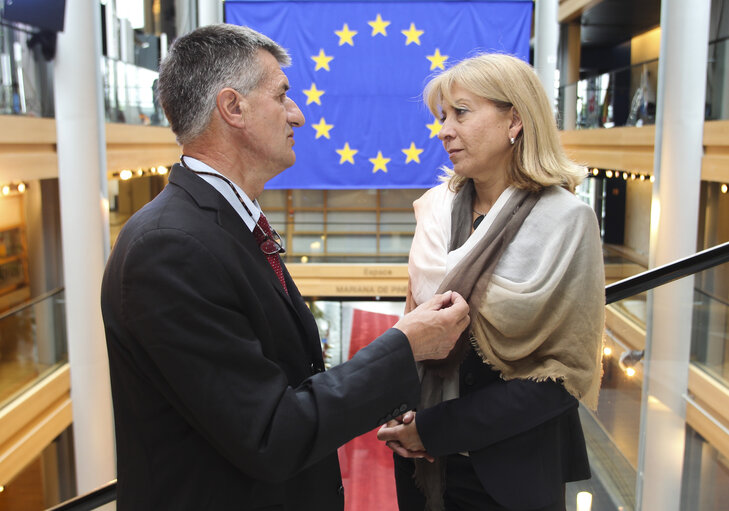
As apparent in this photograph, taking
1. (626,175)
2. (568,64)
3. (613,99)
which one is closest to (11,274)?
(626,175)

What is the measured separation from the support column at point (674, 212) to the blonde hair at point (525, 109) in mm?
4617

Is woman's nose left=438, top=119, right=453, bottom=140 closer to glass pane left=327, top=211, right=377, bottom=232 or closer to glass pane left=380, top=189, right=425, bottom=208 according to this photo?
glass pane left=380, top=189, right=425, bottom=208

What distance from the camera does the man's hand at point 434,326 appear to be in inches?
52.4

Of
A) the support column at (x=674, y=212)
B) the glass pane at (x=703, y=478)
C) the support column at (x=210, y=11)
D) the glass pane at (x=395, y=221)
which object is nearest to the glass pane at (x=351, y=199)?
the glass pane at (x=395, y=221)

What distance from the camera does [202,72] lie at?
130 cm

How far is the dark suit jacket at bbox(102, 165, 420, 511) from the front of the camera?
1.11 metres

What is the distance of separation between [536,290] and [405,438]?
49 centimetres

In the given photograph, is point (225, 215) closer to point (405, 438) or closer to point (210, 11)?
point (405, 438)

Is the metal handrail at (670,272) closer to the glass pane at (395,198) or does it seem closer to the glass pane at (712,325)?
the glass pane at (712,325)

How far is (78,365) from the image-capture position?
23.4 ft

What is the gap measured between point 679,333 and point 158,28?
823 cm

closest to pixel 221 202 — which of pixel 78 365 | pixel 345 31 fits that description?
pixel 78 365

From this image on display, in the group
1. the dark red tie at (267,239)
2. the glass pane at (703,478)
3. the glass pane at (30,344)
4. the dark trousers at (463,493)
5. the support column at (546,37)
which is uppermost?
the support column at (546,37)

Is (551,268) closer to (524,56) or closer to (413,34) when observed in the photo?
(524,56)
